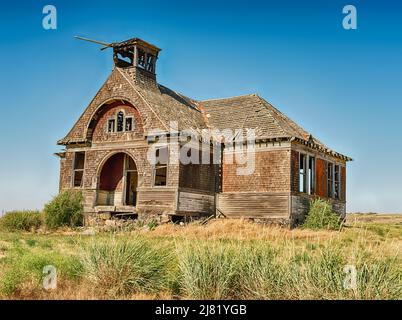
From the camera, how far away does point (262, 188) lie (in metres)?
23.3

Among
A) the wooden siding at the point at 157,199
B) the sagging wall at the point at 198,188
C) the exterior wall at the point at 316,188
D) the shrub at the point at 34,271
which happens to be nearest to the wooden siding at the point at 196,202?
the sagging wall at the point at 198,188

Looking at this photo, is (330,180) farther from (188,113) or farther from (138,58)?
(138,58)

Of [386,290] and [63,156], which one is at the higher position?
[63,156]

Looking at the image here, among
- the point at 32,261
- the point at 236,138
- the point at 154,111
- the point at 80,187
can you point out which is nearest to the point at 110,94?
the point at 154,111

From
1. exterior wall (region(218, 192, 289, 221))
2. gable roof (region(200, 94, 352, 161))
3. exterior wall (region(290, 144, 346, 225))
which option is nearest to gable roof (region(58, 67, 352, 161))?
gable roof (region(200, 94, 352, 161))

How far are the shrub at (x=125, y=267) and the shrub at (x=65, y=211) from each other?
48.7ft

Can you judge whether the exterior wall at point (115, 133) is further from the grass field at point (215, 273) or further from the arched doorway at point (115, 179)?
the grass field at point (215, 273)

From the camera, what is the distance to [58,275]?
8.85m

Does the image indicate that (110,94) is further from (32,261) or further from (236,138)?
(32,261)

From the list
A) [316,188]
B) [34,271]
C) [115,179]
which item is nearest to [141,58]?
[115,179]

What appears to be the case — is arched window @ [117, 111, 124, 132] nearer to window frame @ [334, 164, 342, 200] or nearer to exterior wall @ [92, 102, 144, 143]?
exterior wall @ [92, 102, 144, 143]

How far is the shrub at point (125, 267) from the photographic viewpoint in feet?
26.6
